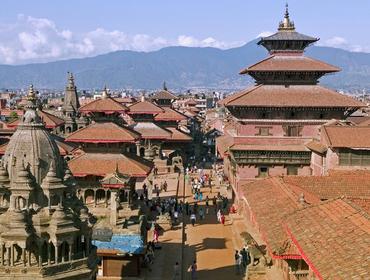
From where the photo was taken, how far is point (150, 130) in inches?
2357

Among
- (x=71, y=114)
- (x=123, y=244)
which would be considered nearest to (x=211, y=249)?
(x=123, y=244)

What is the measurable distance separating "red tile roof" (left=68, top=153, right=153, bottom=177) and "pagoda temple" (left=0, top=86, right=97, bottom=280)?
1370cm

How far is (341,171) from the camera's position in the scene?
97.0 ft

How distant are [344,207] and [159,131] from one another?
45857 mm

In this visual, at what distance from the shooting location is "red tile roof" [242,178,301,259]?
15956 mm

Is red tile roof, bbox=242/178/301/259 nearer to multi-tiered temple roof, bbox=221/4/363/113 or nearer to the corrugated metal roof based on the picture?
multi-tiered temple roof, bbox=221/4/363/113

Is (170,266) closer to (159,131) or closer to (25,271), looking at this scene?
(25,271)

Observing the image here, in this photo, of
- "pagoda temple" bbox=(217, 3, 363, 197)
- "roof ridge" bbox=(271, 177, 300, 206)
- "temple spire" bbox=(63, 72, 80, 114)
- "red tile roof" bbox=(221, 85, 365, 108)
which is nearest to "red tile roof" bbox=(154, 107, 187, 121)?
"temple spire" bbox=(63, 72, 80, 114)

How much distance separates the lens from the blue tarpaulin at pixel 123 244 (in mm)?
24719

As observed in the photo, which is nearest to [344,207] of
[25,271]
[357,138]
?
[25,271]

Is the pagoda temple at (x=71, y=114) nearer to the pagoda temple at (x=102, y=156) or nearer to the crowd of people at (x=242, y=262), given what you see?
the pagoda temple at (x=102, y=156)

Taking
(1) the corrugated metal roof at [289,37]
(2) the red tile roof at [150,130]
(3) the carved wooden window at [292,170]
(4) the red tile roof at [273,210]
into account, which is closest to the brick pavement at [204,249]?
(4) the red tile roof at [273,210]

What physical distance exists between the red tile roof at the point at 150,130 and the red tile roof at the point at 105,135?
24.1m

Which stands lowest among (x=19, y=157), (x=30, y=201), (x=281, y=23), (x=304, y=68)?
(x=30, y=201)
